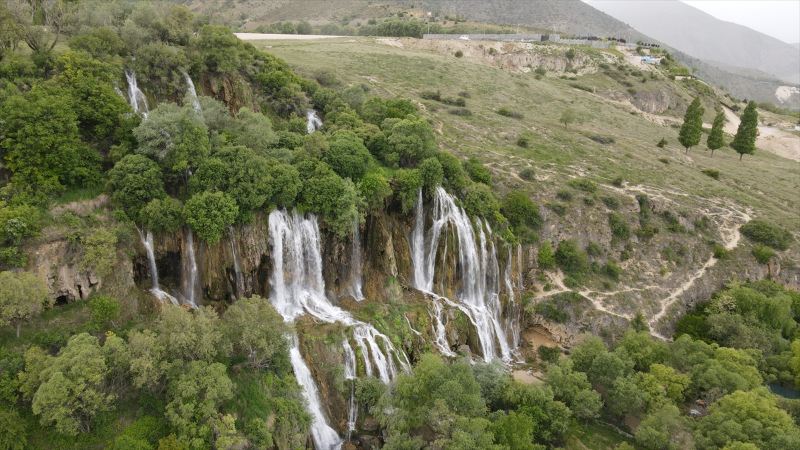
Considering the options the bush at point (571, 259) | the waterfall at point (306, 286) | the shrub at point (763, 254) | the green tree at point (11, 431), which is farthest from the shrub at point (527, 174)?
the green tree at point (11, 431)

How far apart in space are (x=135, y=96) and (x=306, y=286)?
766 inches

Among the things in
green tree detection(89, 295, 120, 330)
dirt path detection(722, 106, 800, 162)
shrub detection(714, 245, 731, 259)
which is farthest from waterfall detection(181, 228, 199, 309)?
dirt path detection(722, 106, 800, 162)

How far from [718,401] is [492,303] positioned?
700 inches

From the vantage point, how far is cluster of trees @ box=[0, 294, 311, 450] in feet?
62.1

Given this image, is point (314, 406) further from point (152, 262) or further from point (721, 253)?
point (721, 253)

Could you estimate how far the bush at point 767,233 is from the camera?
47594 mm

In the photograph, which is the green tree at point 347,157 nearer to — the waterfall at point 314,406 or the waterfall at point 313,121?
the waterfall at point 313,121

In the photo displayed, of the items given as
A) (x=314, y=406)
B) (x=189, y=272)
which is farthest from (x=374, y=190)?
(x=314, y=406)

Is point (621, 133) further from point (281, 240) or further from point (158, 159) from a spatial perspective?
point (158, 159)

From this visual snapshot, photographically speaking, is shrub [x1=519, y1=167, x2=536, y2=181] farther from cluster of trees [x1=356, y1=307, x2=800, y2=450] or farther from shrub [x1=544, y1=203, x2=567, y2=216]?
cluster of trees [x1=356, y1=307, x2=800, y2=450]

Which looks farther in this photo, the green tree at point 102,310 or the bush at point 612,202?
the bush at point 612,202

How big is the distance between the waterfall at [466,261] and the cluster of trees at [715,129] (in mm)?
48591

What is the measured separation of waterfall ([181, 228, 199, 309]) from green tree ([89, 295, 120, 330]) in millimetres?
4793

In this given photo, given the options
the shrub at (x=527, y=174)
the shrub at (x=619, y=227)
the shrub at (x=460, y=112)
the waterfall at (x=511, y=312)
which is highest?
the shrub at (x=460, y=112)
